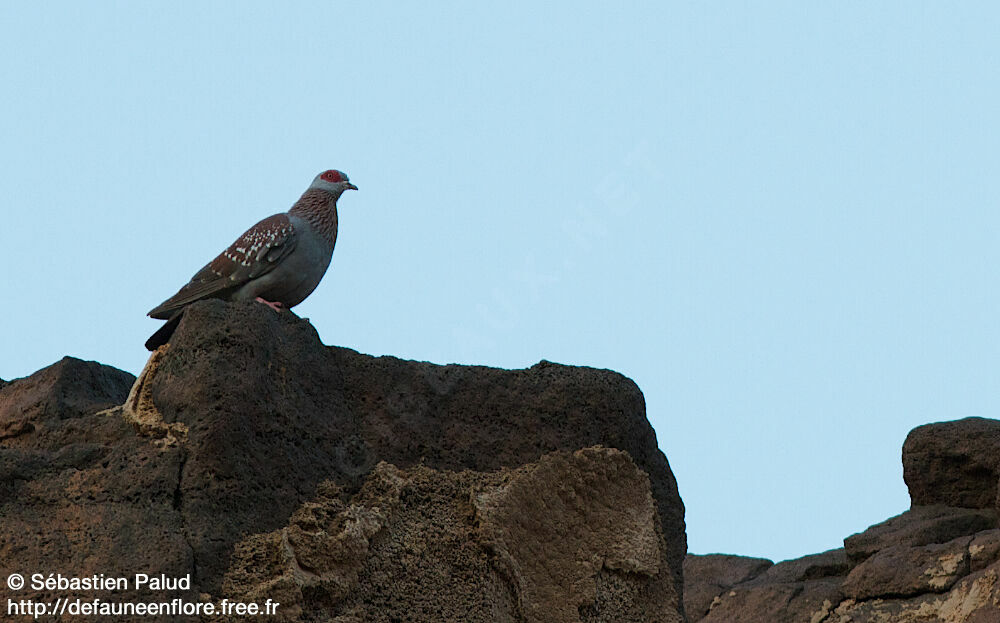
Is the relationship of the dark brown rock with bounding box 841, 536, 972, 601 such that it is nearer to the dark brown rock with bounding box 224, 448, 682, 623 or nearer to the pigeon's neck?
the dark brown rock with bounding box 224, 448, 682, 623

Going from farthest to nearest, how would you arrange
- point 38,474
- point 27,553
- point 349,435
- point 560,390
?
point 560,390
point 349,435
point 38,474
point 27,553

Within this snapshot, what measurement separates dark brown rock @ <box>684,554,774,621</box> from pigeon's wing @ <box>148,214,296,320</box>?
464 cm

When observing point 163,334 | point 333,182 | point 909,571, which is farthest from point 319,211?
point 909,571

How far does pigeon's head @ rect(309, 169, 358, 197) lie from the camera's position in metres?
5.55

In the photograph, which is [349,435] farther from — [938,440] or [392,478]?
[938,440]

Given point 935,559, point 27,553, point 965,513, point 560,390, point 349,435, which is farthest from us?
point 965,513

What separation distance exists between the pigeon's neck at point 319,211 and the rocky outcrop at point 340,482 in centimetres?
113

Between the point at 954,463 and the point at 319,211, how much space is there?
452 cm

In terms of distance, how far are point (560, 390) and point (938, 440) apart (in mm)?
4274

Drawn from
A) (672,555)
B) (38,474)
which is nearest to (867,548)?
(672,555)

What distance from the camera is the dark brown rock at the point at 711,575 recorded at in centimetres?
855

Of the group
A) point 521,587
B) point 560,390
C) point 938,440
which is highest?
point 938,440

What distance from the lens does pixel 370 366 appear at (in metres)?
4.25

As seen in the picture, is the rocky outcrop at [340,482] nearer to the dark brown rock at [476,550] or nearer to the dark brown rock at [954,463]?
the dark brown rock at [476,550]
